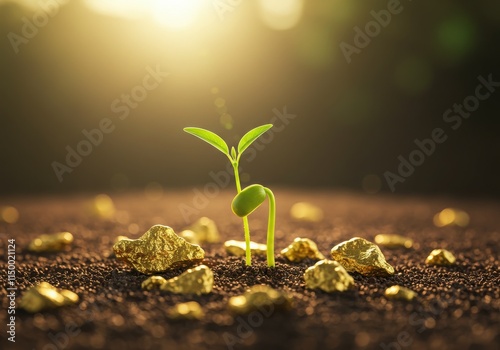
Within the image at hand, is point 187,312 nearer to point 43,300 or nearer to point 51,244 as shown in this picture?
point 43,300

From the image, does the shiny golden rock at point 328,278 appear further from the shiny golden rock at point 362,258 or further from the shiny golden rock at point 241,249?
the shiny golden rock at point 241,249

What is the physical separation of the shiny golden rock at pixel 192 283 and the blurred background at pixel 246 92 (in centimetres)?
485

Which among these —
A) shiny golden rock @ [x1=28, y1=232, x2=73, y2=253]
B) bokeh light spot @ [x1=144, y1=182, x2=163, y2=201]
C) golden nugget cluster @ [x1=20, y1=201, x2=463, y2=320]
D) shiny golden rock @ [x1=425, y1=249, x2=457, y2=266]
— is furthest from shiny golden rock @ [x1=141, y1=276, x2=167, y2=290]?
bokeh light spot @ [x1=144, y1=182, x2=163, y2=201]

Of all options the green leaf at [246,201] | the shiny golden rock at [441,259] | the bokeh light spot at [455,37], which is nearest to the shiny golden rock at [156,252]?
the green leaf at [246,201]

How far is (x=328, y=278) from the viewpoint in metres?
1.70

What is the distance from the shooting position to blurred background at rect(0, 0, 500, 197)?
6613mm

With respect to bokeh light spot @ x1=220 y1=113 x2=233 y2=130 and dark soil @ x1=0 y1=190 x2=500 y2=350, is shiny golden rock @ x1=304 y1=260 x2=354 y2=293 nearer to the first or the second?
dark soil @ x1=0 y1=190 x2=500 y2=350

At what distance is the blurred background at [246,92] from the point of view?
260 inches

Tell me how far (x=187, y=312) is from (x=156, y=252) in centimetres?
56

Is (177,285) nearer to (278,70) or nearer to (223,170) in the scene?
(223,170)

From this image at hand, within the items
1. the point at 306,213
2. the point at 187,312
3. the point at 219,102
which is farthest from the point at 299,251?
the point at 219,102

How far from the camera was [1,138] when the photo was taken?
696 cm

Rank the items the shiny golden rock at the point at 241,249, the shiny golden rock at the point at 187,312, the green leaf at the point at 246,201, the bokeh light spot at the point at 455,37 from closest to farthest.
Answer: the shiny golden rock at the point at 187,312 → the green leaf at the point at 246,201 → the shiny golden rock at the point at 241,249 → the bokeh light spot at the point at 455,37

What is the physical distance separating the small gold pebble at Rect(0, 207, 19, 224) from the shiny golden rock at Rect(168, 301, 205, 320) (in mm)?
2705
